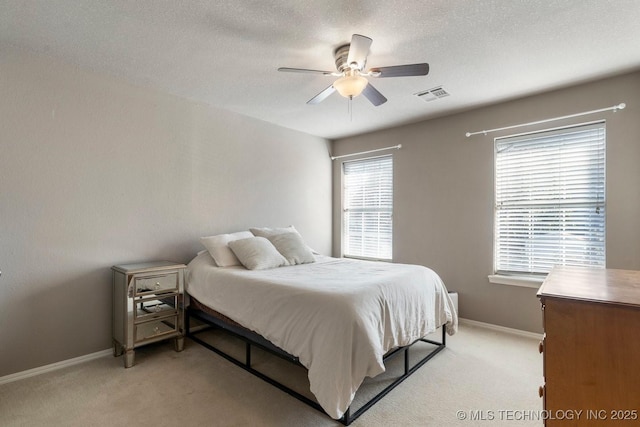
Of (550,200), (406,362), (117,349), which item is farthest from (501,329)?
(117,349)

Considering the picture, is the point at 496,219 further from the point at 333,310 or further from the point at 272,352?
the point at 272,352

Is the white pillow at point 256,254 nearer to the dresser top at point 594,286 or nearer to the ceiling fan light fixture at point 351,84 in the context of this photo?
the ceiling fan light fixture at point 351,84

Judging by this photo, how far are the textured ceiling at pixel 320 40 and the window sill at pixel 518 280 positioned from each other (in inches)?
75.9

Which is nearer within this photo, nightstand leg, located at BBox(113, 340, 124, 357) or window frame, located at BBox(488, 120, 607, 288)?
nightstand leg, located at BBox(113, 340, 124, 357)

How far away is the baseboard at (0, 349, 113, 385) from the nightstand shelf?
0.12 m

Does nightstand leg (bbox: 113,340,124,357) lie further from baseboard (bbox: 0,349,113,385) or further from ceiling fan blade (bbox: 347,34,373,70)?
ceiling fan blade (bbox: 347,34,373,70)

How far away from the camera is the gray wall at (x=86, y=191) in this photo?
232cm

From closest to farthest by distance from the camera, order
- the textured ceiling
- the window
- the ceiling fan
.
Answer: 1. the textured ceiling
2. the ceiling fan
3. the window

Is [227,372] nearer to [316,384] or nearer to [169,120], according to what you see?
[316,384]

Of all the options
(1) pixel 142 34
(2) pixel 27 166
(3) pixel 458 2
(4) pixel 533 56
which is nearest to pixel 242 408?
(2) pixel 27 166

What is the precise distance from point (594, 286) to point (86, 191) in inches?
138

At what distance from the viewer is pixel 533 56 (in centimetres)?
237

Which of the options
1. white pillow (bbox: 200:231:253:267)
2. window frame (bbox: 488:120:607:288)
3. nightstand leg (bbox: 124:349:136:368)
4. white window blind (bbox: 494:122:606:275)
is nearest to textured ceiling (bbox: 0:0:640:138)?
window frame (bbox: 488:120:607:288)

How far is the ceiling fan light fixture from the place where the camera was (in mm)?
2092
